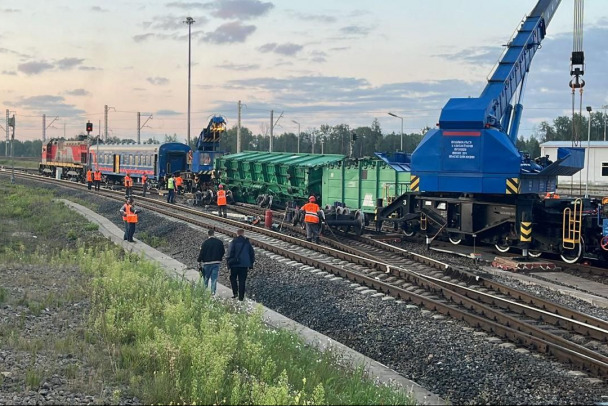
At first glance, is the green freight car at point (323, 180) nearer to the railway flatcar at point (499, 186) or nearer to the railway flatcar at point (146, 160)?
the railway flatcar at point (499, 186)

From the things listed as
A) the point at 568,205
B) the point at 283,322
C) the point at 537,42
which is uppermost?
the point at 537,42

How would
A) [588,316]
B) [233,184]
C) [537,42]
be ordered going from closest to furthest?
[588,316], [537,42], [233,184]

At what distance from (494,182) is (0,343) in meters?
13.4

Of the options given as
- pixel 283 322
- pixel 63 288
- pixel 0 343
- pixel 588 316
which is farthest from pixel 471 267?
pixel 0 343

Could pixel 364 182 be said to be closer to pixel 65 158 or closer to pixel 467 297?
pixel 467 297

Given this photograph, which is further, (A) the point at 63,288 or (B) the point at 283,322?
(A) the point at 63,288

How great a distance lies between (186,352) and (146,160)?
38.4m

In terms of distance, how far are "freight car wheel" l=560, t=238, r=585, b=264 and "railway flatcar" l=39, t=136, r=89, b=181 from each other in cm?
4554

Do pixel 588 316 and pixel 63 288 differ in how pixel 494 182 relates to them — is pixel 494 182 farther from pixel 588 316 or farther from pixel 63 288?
pixel 63 288

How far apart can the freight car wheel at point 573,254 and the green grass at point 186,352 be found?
9.68 meters

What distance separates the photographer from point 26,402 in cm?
663

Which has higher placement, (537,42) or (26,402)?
(537,42)

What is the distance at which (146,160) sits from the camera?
147ft

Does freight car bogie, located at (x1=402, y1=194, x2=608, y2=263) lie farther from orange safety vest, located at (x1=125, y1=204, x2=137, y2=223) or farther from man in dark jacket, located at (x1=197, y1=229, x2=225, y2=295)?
orange safety vest, located at (x1=125, y1=204, x2=137, y2=223)
